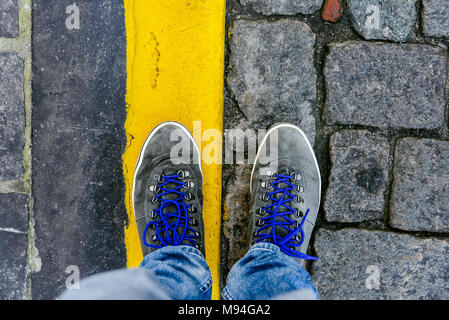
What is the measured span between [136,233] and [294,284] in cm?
92

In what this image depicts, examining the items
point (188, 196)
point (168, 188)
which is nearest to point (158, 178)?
point (168, 188)

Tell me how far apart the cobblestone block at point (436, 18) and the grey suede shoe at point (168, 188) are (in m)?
1.34

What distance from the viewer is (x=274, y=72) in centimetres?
174

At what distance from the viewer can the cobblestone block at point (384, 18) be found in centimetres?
171

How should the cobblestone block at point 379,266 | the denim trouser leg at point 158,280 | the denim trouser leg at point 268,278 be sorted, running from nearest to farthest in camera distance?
1. the denim trouser leg at point 158,280
2. the denim trouser leg at point 268,278
3. the cobblestone block at point 379,266

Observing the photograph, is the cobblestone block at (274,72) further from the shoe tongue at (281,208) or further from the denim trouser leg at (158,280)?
the denim trouser leg at (158,280)

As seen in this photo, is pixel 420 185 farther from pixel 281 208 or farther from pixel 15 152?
pixel 15 152

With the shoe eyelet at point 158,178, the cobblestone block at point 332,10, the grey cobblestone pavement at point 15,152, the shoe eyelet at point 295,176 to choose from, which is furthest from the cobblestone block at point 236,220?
the grey cobblestone pavement at point 15,152

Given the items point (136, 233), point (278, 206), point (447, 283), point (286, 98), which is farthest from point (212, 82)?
point (447, 283)

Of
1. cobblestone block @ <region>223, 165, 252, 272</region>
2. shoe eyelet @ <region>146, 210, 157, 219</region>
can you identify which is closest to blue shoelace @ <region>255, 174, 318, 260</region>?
cobblestone block @ <region>223, 165, 252, 272</region>

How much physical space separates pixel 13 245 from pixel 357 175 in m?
1.88

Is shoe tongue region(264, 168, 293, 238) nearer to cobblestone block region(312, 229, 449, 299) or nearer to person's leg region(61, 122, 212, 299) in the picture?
cobblestone block region(312, 229, 449, 299)

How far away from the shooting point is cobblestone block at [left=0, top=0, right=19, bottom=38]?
1.73 meters

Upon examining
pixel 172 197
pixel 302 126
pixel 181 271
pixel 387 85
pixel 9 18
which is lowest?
pixel 181 271
